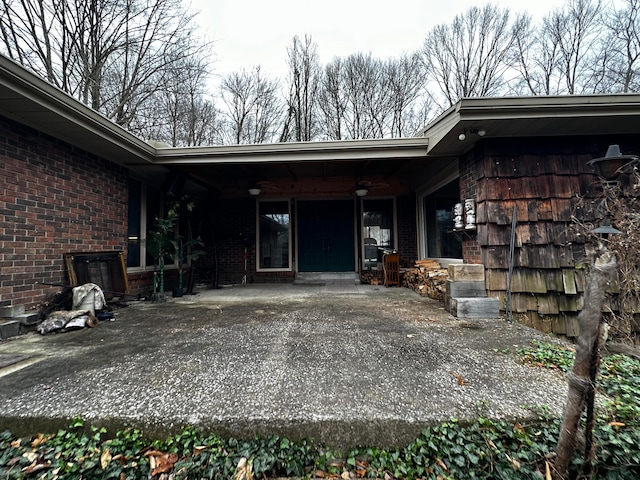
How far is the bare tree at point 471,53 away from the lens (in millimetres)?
8633

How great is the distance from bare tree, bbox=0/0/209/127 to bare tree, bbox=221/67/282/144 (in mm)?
3354

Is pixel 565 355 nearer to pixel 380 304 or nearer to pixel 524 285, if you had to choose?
pixel 524 285

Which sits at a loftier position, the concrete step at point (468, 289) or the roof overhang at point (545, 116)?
the roof overhang at point (545, 116)

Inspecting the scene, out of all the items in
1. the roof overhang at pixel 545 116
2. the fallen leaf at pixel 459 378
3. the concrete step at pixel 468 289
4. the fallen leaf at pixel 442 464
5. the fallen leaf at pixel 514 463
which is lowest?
the fallen leaf at pixel 442 464

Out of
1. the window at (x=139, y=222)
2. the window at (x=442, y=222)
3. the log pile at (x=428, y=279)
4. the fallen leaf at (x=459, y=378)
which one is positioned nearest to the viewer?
the fallen leaf at (x=459, y=378)

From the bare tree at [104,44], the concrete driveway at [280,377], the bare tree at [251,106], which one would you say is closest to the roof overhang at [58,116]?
the concrete driveway at [280,377]

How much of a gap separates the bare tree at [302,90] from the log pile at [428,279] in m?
6.74

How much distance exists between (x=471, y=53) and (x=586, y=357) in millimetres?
11208

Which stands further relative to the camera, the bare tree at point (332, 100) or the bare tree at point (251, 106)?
the bare tree at point (251, 106)

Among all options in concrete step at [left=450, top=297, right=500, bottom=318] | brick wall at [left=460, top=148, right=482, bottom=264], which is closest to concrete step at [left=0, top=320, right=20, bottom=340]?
concrete step at [left=450, top=297, right=500, bottom=318]

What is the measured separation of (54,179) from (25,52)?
4419mm

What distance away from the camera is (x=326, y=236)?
21.1ft

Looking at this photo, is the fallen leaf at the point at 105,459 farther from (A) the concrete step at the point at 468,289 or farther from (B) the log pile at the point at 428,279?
(B) the log pile at the point at 428,279

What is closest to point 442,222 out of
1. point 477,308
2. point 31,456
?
point 477,308
